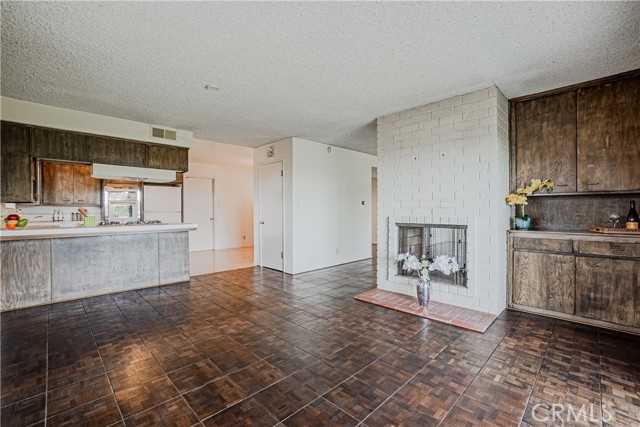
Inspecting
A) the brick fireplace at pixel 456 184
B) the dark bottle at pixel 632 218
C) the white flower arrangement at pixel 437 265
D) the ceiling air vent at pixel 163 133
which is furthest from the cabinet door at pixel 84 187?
the dark bottle at pixel 632 218

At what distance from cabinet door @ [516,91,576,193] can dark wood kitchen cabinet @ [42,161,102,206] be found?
298 inches

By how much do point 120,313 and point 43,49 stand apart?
279cm

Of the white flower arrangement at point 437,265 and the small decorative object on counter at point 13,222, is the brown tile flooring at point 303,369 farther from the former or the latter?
the small decorative object on counter at point 13,222

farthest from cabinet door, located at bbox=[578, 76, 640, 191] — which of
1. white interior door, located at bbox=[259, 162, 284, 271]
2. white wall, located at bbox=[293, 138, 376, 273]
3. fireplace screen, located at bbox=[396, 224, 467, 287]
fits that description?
white interior door, located at bbox=[259, 162, 284, 271]

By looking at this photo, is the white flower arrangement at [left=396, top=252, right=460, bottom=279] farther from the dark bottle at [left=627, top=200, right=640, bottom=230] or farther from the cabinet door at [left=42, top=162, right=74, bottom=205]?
the cabinet door at [left=42, top=162, right=74, bottom=205]

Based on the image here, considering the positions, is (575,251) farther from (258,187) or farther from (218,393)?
(258,187)

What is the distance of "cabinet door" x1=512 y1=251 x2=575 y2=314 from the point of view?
3115 millimetres

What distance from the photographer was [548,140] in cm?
350

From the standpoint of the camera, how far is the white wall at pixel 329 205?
5574 mm

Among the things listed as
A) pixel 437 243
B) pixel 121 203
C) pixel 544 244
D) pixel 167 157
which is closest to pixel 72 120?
pixel 167 157

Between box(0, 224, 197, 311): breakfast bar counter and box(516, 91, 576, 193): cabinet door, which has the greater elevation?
box(516, 91, 576, 193): cabinet door

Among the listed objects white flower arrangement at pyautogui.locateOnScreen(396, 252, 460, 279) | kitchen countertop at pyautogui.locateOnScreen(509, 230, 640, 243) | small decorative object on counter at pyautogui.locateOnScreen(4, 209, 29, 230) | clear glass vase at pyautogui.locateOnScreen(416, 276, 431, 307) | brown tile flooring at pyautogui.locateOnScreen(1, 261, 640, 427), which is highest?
small decorative object on counter at pyautogui.locateOnScreen(4, 209, 29, 230)

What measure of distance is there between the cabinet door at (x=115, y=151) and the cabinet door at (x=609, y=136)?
609 centimetres

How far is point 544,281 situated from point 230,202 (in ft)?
27.5
